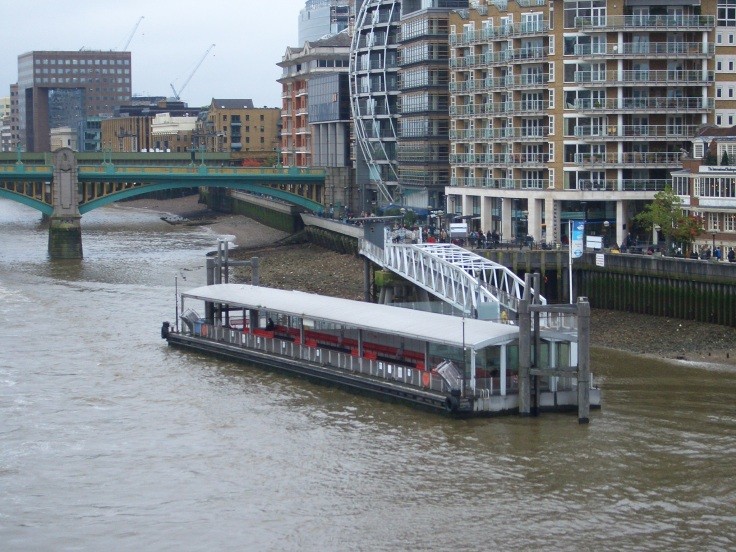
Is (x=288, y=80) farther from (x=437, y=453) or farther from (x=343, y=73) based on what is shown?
(x=437, y=453)

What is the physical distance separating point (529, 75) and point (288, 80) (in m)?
67.8

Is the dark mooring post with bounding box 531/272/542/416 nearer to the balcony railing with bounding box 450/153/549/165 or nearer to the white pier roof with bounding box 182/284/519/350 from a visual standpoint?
the white pier roof with bounding box 182/284/519/350

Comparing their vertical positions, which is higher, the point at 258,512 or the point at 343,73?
the point at 343,73

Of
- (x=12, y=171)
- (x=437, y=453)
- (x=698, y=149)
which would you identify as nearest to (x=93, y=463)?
(x=437, y=453)

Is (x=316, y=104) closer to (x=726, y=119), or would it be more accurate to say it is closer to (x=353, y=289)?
(x=353, y=289)

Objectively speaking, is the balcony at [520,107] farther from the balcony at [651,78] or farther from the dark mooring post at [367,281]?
the dark mooring post at [367,281]

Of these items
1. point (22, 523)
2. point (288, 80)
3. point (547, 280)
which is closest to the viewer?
point (22, 523)

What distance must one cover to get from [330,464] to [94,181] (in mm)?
69072

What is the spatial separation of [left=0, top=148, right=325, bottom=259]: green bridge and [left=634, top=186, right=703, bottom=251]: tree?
41753mm

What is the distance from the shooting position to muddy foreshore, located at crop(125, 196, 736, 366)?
56.6 metres

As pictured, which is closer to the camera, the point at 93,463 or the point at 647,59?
Result: the point at 93,463

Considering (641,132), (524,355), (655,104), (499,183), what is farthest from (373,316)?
(499,183)

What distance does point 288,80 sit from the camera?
485ft

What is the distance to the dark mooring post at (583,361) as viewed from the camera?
42.8 meters
